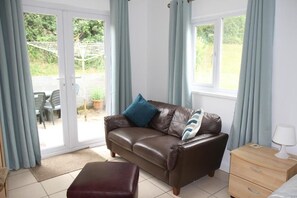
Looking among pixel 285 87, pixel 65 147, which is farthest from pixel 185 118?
pixel 65 147

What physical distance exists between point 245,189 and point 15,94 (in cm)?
285

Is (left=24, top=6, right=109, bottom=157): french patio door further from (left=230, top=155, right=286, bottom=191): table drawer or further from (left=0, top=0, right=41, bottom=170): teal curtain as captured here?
(left=230, top=155, right=286, bottom=191): table drawer

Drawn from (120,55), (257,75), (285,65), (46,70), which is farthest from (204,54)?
(46,70)

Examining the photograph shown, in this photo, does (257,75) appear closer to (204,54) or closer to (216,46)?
(216,46)

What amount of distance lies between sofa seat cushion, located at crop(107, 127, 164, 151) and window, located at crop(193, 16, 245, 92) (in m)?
1.04

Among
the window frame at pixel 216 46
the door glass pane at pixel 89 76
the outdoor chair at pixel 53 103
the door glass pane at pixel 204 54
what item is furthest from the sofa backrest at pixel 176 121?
the outdoor chair at pixel 53 103

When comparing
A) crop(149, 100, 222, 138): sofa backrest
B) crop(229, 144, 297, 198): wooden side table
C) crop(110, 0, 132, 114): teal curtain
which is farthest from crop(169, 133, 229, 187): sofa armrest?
crop(110, 0, 132, 114): teal curtain

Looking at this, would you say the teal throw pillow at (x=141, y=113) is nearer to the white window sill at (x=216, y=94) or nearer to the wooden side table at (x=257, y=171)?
the white window sill at (x=216, y=94)

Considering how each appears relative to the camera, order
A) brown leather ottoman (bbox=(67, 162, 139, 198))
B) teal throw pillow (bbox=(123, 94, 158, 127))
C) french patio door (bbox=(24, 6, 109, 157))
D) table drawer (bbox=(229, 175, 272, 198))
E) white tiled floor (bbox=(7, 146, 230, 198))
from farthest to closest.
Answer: teal throw pillow (bbox=(123, 94, 158, 127))
french patio door (bbox=(24, 6, 109, 157))
white tiled floor (bbox=(7, 146, 230, 198))
table drawer (bbox=(229, 175, 272, 198))
brown leather ottoman (bbox=(67, 162, 139, 198))

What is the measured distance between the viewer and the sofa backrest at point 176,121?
9.32 ft

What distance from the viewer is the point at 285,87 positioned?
2449 millimetres

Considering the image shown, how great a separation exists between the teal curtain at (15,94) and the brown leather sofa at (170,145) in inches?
41.0

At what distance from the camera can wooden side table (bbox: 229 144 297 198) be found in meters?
2.05

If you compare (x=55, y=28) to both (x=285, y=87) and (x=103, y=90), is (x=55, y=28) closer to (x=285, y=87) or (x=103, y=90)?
(x=103, y=90)
